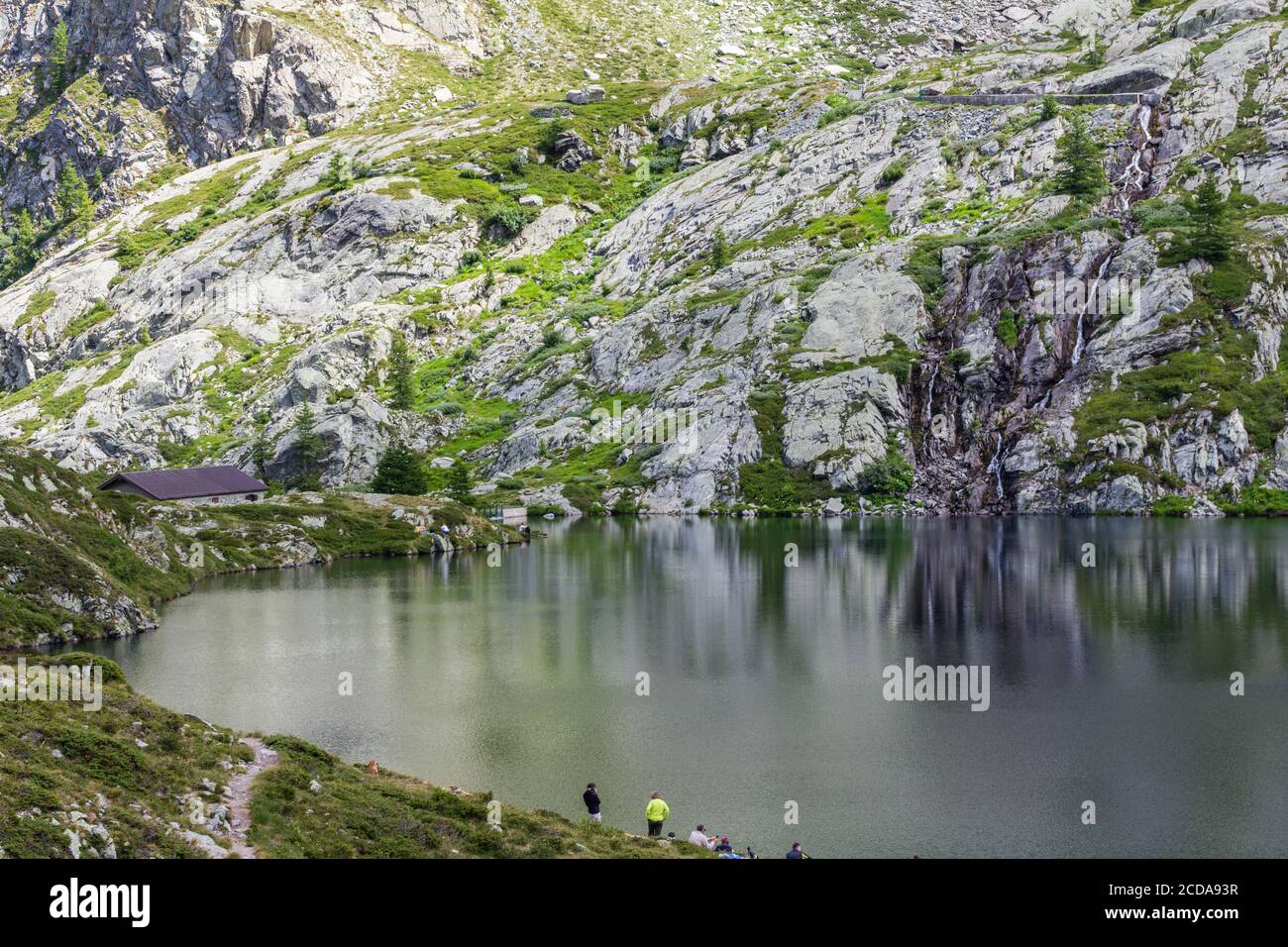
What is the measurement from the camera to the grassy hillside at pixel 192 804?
27422 mm

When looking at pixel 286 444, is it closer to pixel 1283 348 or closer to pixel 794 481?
pixel 794 481

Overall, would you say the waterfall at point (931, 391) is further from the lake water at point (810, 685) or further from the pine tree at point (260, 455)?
the pine tree at point (260, 455)

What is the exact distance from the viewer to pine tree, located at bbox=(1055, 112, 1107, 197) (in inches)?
7205

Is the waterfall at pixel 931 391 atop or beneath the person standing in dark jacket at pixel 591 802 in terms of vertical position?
atop

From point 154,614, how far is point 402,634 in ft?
67.8

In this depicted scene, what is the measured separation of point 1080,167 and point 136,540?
→ 15577cm

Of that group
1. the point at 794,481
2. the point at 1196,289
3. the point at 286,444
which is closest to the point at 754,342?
the point at 794,481

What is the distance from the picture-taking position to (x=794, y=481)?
516 ft

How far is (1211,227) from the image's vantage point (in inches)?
6432

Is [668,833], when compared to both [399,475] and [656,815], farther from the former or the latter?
[399,475]

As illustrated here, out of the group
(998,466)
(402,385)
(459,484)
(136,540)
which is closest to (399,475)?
(459,484)

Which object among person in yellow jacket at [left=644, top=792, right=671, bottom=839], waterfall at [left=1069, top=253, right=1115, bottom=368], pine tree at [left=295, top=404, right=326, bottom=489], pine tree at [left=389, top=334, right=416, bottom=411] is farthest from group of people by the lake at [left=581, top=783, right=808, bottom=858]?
pine tree at [left=389, top=334, right=416, bottom=411]

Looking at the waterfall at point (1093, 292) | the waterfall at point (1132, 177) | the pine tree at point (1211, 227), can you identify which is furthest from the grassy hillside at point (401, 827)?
the waterfall at point (1132, 177)

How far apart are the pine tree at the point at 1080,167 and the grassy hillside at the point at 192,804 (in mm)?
175133
